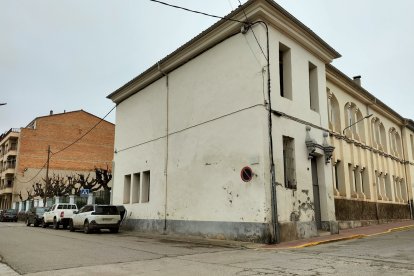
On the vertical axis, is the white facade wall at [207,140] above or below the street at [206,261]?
above

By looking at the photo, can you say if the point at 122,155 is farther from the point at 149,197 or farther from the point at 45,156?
the point at 45,156

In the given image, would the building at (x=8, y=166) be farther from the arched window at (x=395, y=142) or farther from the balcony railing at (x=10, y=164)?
the arched window at (x=395, y=142)

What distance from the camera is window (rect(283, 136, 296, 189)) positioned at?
15406 mm

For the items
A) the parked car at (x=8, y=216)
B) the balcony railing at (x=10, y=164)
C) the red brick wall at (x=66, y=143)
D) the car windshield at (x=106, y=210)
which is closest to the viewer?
the car windshield at (x=106, y=210)

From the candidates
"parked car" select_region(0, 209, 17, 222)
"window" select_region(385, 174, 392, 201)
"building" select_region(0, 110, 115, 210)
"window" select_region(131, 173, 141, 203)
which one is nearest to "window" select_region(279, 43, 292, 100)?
"window" select_region(131, 173, 141, 203)

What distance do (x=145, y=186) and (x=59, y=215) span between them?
8281 millimetres

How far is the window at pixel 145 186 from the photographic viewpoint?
21.7m

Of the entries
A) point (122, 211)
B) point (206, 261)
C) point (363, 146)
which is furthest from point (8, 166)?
point (206, 261)

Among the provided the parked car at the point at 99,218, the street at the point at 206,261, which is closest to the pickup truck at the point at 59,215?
the parked car at the point at 99,218

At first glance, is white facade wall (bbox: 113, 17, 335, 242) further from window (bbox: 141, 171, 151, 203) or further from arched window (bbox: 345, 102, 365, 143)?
arched window (bbox: 345, 102, 365, 143)

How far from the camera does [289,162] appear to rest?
15719 millimetres

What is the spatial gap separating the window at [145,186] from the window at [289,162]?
9.07 meters

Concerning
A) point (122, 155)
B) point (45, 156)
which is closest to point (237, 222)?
point (122, 155)

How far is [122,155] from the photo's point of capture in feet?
80.8
